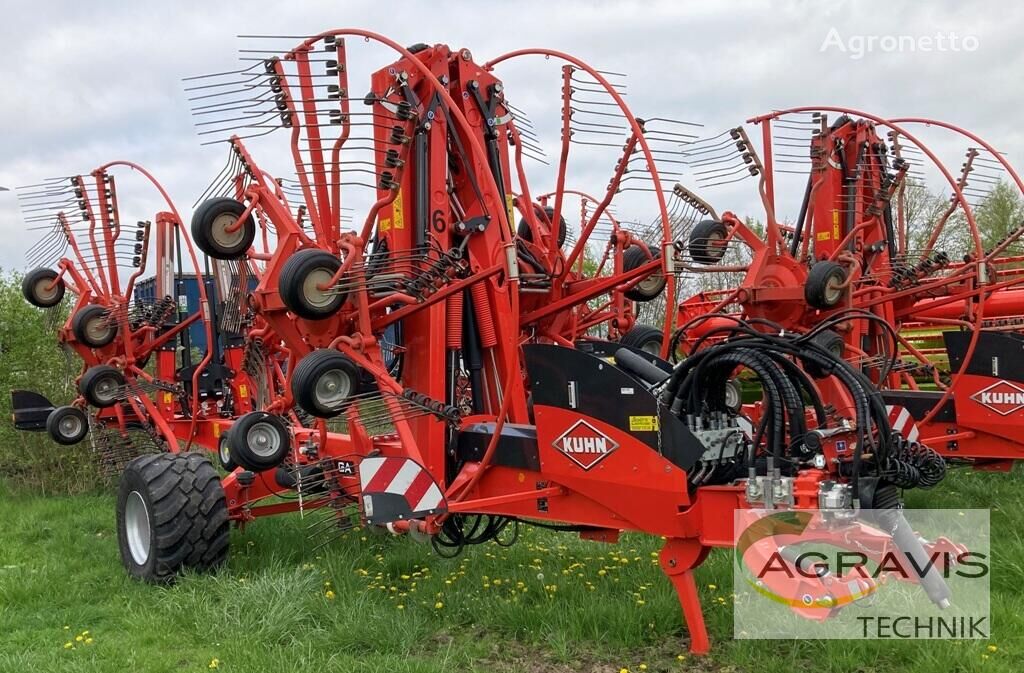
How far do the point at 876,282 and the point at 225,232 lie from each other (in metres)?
5.60

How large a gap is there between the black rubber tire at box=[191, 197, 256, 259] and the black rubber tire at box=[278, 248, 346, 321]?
0.90 meters

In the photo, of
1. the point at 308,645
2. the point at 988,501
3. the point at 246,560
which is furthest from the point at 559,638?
the point at 988,501

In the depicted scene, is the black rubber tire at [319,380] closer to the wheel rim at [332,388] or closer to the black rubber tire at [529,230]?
the wheel rim at [332,388]

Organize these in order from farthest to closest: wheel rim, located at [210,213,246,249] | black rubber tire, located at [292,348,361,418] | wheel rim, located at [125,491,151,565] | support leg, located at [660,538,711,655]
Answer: wheel rim, located at [125,491,151,565]
wheel rim, located at [210,213,246,249]
black rubber tire, located at [292,348,361,418]
support leg, located at [660,538,711,655]

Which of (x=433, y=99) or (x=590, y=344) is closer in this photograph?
(x=433, y=99)

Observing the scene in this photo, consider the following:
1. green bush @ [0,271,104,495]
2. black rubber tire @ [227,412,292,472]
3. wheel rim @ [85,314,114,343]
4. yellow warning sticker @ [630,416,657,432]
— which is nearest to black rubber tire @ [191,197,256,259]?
black rubber tire @ [227,412,292,472]

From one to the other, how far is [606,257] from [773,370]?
280cm

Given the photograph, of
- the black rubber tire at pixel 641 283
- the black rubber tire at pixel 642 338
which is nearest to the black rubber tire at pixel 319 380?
the black rubber tire at pixel 641 283

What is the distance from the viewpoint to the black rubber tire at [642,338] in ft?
23.4

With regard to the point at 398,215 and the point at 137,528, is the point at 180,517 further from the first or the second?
the point at 398,215

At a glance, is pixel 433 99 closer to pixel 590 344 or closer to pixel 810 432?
pixel 590 344

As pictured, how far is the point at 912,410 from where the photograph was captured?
24.6 feet

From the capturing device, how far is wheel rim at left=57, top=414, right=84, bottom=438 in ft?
28.0

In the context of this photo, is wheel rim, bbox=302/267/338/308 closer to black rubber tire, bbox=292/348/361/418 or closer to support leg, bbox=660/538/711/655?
black rubber tire, bbox=292/348/361/418
